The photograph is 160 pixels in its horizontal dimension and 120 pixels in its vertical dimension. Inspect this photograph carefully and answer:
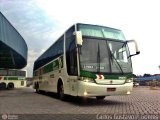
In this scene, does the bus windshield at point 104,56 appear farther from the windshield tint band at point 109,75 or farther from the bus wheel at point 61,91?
the bus wheel at point 61,91

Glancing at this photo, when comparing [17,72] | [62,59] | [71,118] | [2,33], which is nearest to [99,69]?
[62,59]

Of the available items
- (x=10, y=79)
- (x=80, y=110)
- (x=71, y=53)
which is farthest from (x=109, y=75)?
(x=10, y=79)

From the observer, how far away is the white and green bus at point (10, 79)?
3753 centimetres

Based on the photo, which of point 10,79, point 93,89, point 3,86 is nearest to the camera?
point 93,89

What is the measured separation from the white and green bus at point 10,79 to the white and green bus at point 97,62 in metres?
25.5

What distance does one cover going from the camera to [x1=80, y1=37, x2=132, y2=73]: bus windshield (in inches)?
462

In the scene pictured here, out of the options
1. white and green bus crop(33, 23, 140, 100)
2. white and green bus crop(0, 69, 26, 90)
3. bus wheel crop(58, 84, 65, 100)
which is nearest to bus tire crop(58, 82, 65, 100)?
bus wheel crop(58, 84, 65, 100)

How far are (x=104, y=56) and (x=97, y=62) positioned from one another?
45 cm

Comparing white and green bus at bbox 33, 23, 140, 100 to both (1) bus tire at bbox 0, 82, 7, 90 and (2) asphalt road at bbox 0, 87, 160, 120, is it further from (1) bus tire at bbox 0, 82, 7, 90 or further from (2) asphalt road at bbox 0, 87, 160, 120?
(1) bus tire at bbox 0, 82, 7, 90

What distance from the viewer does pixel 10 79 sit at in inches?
1510

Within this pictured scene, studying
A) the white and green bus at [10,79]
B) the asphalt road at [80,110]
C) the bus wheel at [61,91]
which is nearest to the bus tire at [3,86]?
the white and green bus at [10,79]

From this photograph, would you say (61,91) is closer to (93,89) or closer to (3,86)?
(93,89)

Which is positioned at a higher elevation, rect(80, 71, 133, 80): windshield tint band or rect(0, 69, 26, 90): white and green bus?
rect(0, 69, 26, 90): white and green bus

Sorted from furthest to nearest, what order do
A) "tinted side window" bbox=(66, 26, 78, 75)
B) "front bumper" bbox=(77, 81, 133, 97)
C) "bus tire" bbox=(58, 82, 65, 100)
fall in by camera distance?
"bus tire" bbox=(58, 82, 65, 100) → "tinted side window" bbox=(66, 26, 78, 75) → "front bumper" bbox=(77, 81, 133, 97)
